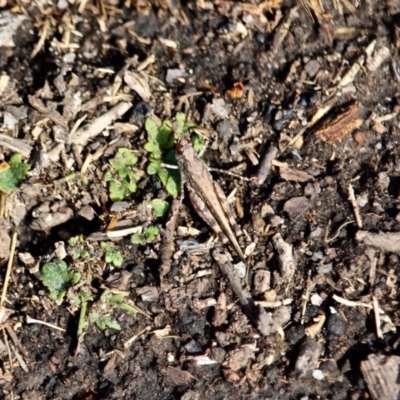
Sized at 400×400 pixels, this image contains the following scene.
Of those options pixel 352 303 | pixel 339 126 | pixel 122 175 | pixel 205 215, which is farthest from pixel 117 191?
pixel 352 303

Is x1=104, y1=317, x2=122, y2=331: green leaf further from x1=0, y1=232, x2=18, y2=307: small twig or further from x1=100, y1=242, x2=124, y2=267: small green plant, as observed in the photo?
x1=0, y1=232, x2=18, y2=307: small twig

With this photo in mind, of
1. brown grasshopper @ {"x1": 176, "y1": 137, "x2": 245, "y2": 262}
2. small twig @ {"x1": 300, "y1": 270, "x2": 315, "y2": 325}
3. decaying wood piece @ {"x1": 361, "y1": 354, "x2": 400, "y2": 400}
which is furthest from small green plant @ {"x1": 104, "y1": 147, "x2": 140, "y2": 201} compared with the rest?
decaying wood piece @ {"x1": 361, "y1": 354, "x2": 400, "y2": 400}

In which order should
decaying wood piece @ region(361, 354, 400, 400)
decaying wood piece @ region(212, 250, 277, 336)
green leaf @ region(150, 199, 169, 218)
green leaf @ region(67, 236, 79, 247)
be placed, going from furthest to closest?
green leaf @ region(150, 199, 169, 218) < green leaf @ region(67, 236, 79, 247) < decaying wood piece @ region(212, 250, 277, 336) < decaying wood piece @ region(361, 354, 400, 400)

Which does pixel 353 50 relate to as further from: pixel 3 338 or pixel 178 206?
pixel 3 338


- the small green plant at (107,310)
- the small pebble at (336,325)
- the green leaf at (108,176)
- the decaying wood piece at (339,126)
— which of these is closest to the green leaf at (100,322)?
the small green plant at (107,310)

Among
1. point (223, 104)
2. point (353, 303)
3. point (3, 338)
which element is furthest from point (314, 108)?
point (3, 338)

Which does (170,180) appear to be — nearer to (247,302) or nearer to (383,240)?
(247,302)

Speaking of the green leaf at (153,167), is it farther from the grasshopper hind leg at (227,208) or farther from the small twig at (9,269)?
the small twig at (9,269)
